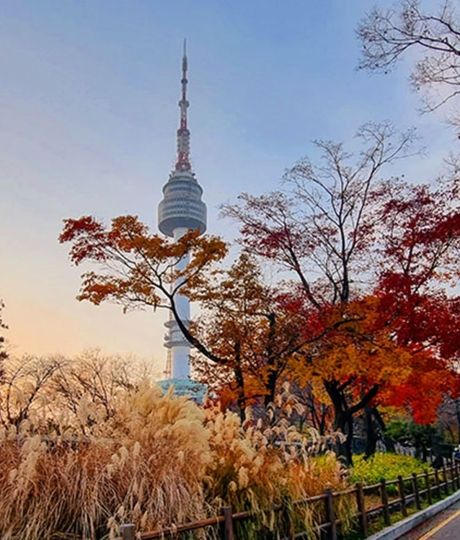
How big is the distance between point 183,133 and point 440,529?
116m

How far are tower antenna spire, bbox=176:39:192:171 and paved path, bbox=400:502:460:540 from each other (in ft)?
357

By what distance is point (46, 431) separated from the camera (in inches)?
263

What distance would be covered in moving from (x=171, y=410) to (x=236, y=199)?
12.0 meters

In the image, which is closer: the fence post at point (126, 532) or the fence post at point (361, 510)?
the fence post at point (126, 532)

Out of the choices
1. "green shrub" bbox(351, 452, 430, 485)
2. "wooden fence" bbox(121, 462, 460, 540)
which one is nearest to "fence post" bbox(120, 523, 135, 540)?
"wooden fence" bbox(121, 462, 460, 540)

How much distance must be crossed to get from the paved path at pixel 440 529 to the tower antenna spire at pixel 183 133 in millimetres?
108669

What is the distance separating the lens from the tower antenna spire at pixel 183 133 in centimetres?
11794

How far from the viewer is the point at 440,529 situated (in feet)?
34.4

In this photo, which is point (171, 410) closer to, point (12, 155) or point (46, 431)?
point (46, 431)

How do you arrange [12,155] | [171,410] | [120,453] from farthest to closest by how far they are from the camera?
[12,155] < [171,410] < [120,453]

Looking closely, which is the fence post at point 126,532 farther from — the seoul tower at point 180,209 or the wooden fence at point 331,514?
the seoul tower at point 180,209

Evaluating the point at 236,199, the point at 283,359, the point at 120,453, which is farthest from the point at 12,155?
the point at 120,453

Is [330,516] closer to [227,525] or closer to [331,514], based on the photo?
[331,514]

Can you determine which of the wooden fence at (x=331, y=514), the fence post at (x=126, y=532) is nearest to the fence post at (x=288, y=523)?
the wooden fence at (x=331, y=514)
